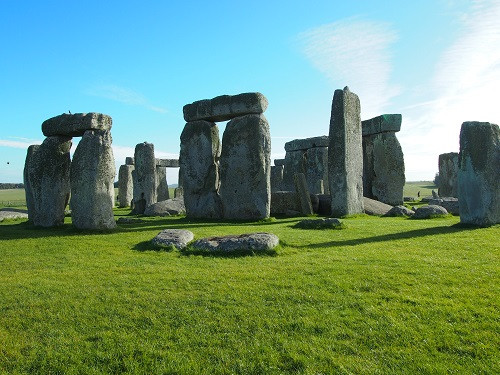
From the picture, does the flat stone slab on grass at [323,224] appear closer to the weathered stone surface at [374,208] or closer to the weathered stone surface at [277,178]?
the weathered stone surface at [374,208]

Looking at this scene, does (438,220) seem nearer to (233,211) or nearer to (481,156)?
(481,156)

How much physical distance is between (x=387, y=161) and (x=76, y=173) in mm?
14580

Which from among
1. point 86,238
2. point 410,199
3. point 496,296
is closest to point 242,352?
point 496,296

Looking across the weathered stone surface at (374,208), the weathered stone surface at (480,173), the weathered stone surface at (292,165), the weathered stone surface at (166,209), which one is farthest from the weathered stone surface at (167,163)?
the weathered stone surface at (480,173)

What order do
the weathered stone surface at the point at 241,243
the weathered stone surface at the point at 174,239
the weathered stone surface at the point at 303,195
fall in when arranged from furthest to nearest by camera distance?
the weathered stone surface at the point at 303,195
the weathered stone surface at the point at 174,239
the weathered stone surface at the point at 241,243

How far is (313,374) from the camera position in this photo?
12.5 ft

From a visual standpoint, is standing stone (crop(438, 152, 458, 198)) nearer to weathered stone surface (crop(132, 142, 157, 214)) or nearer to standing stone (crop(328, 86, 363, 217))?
standing stone (crop(328, 86, 363, 217))

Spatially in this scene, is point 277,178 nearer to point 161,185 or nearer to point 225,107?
point 161,185

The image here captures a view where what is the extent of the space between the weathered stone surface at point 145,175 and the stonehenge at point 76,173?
793cm

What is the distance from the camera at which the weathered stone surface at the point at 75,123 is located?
11523 millimetres

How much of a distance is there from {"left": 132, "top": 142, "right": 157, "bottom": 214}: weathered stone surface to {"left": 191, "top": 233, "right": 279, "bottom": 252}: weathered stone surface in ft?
42.2

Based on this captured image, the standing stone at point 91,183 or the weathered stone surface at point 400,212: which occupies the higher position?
the standing stone at point 91,183

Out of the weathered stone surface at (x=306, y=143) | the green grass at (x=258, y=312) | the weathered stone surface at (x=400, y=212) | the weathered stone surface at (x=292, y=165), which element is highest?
the weathered stone surface at (x=306, y=143)

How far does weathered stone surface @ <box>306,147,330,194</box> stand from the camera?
2477cm
